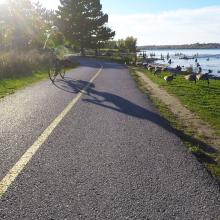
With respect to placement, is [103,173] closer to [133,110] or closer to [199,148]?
[199,148]

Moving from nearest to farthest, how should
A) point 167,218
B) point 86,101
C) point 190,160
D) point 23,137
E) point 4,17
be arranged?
point 167,218
point 190,160
point 23,137
point 86,101
point 4,17

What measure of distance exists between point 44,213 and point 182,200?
150 centimetres

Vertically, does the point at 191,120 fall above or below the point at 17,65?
below

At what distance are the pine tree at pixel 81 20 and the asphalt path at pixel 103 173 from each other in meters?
65.2

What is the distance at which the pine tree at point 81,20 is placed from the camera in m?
72.3

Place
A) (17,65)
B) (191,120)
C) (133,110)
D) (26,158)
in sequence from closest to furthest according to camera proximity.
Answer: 1. (26,158)
2. (191,120)
3. (133,110)
4. (17,65)

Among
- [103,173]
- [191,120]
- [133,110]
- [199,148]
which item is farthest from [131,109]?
[103,173]

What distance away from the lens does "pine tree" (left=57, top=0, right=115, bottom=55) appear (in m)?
72.3

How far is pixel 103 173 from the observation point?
17.2 feet

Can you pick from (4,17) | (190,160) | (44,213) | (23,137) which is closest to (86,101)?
(23,137)

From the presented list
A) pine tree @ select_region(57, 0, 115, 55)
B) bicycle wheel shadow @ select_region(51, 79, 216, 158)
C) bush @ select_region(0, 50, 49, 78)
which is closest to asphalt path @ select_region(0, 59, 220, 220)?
bicycle wheel shadow @ select_region(51, 79, 216, 158)

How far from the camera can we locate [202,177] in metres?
5.21

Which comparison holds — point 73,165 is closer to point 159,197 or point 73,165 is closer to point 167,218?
point 159,197

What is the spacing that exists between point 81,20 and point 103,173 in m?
69.1
